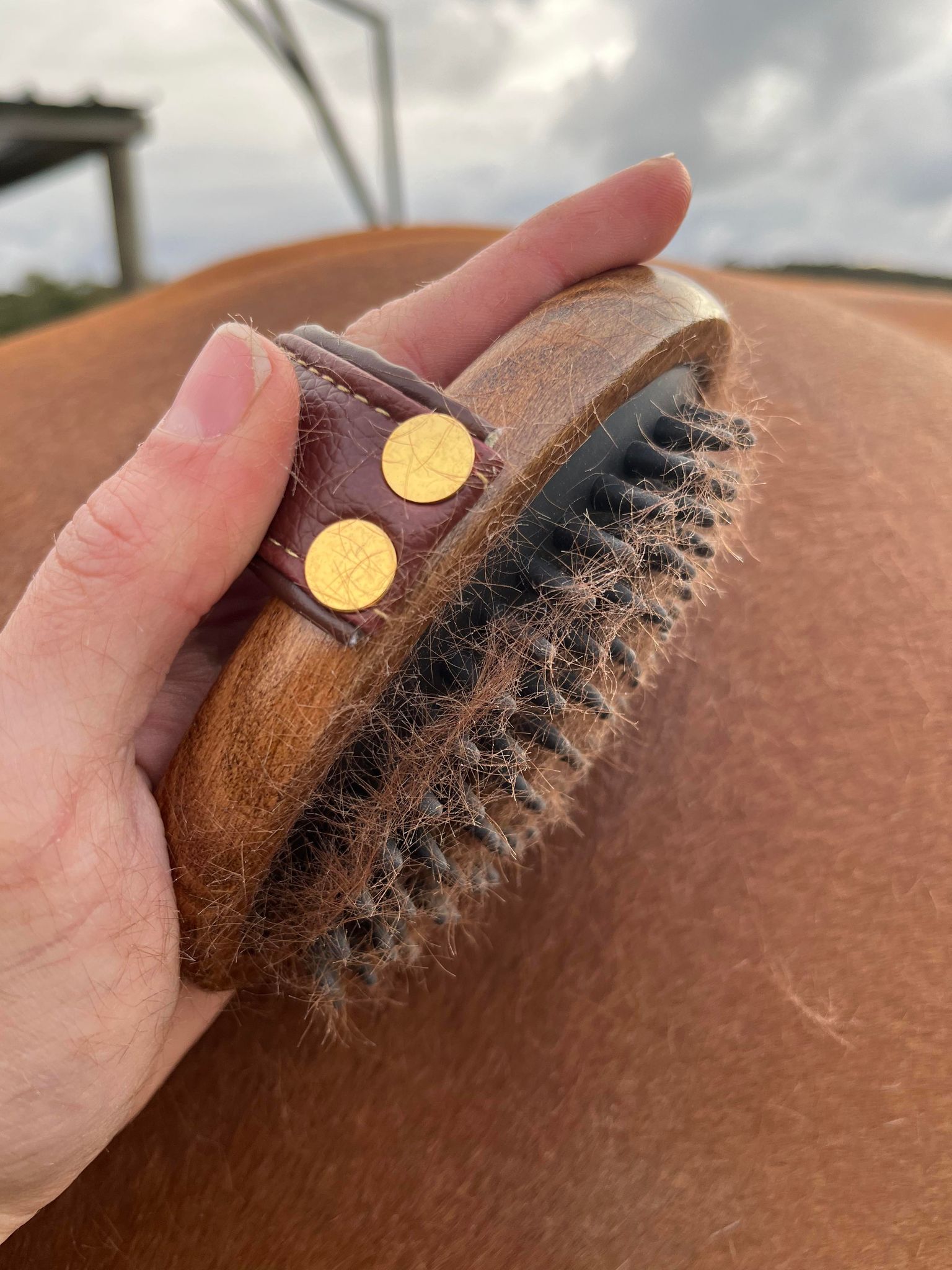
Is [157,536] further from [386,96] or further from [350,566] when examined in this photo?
[386,96]

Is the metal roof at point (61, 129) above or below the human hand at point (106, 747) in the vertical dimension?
above

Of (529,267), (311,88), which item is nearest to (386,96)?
(311,88)

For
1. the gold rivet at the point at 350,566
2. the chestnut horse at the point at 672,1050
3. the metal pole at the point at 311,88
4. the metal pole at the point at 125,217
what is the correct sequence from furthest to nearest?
1. the metal pole at the point at 125,217
2. the metal pole at the point at 311,88
3. the chestnut horse at the point at 672,1050
4. the gold rivet at the point at 350,566

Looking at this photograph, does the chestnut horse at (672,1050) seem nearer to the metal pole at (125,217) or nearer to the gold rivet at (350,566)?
the gold rivet at (350,566)

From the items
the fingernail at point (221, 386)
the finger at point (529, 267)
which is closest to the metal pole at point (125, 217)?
the finger at point (529, 267)

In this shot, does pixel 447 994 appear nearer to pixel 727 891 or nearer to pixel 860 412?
pixel 727 891

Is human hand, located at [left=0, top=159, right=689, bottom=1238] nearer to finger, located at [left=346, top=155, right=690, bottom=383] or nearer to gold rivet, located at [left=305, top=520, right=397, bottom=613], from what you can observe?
gold rivet, located at [left=305, top=520, right=397, bottom=613]

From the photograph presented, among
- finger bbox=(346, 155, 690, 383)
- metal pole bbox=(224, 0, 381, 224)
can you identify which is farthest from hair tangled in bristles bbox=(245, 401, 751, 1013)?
metal pole bbox=(224, 0, 381, 224)


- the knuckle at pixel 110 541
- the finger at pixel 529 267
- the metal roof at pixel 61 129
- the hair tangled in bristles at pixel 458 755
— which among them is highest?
the metal roof at pixel 61 129
